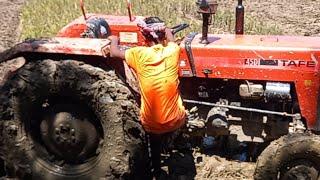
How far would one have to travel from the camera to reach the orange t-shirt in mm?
5156

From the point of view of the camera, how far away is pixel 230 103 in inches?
228

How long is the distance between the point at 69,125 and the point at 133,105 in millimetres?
639

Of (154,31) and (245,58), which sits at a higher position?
(154,31)

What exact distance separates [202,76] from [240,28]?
2.61 ft

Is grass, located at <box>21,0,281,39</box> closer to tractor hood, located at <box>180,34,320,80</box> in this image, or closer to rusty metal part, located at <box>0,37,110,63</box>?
tractor hood, located at <box>180,34,320,80</box>

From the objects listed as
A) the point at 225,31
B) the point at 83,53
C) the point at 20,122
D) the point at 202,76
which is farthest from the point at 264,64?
the point at 225,31

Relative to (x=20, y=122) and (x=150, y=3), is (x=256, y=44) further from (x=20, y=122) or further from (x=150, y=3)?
(x=150, y=3)

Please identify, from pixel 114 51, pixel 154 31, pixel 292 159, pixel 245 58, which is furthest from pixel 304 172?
pixel 114 51

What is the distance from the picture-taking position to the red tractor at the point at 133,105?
5.21 m

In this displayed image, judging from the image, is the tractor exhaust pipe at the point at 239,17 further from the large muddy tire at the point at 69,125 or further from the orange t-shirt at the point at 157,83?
the large muddy tire at the point at 69,125

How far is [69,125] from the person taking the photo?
539cm

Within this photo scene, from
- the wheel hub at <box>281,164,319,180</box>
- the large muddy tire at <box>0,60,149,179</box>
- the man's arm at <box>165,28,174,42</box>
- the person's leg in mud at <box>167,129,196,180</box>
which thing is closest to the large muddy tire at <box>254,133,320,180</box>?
the wheel hub at <box>281,164,319,180</box>

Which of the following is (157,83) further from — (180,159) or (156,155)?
(180,159)

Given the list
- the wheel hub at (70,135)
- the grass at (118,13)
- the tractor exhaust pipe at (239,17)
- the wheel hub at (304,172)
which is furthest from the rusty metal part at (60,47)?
the grass at (118,13)
